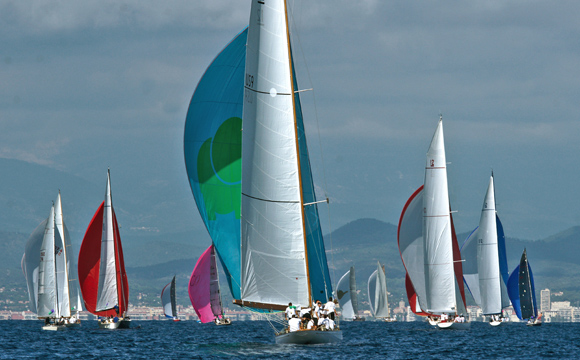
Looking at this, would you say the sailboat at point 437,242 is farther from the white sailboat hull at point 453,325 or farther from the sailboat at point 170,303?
the sailboat at point 170,303

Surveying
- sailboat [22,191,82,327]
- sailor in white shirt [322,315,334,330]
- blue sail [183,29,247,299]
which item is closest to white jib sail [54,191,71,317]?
sailboat [22,191,82,327]

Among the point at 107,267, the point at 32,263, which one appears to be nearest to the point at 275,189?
the point at 107,267

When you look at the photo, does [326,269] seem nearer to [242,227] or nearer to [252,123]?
[242,227]

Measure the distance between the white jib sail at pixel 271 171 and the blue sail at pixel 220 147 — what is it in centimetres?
334

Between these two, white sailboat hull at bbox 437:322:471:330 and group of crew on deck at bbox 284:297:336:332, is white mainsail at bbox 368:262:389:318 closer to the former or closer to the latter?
white sailboat hull at bbox 437:322:471:330

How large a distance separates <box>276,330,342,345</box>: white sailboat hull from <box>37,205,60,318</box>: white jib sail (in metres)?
36.9

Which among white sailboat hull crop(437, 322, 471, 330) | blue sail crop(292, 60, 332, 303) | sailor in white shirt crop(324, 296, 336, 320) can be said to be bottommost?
white sailboat hull crop(437, 322, 471, 330)

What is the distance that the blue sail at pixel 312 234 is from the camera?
38312mm

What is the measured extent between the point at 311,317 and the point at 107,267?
1308 inches

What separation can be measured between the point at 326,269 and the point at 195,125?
845 cm

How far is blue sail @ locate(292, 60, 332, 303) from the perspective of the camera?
126 ft

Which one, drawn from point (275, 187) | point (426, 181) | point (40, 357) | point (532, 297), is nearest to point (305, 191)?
point (275, 187)

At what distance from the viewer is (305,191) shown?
38.9 metres

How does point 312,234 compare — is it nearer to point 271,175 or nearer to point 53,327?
point 271,175
